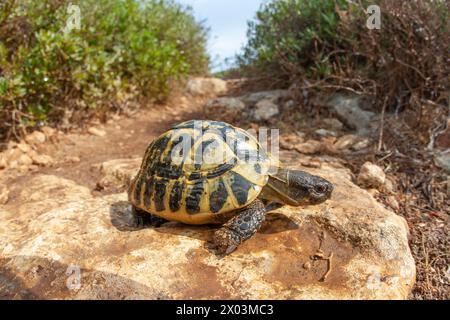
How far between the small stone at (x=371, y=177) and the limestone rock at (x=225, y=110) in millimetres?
2575

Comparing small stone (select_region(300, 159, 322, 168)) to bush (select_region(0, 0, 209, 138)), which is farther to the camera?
bush (select_region(0, 0, 209, 138))

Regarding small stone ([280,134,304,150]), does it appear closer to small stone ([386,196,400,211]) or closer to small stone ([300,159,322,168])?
small stone ([300,159,322,168])

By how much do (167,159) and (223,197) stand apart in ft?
1.56

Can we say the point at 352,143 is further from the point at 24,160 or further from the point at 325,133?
the point at 24,160

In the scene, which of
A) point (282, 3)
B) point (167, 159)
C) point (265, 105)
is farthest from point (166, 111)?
point (167, 159)

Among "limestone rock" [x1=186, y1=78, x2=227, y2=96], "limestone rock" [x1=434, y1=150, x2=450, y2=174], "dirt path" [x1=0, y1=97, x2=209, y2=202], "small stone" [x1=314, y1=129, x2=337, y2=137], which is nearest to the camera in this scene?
"limestone rock" [x1=434, y1=150, x2=450, y2=174]

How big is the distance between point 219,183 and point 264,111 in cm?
340

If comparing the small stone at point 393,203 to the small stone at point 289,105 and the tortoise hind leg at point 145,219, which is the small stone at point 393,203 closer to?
the tortoise hind leg at point 145,219

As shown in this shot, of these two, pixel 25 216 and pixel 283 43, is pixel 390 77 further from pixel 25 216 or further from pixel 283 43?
pixel 25 216

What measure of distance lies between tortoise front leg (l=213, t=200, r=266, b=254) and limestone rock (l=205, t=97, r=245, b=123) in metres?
3.46

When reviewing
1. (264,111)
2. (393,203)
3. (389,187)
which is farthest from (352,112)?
(393,203)

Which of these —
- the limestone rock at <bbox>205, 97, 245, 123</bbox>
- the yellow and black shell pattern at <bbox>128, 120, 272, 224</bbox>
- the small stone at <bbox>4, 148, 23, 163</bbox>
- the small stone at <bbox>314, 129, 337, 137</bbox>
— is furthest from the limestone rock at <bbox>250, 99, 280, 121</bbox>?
the small stone at <bbox>4, 148, 23, 163</bbox>

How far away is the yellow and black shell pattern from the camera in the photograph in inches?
90.5

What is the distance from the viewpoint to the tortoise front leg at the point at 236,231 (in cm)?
222
